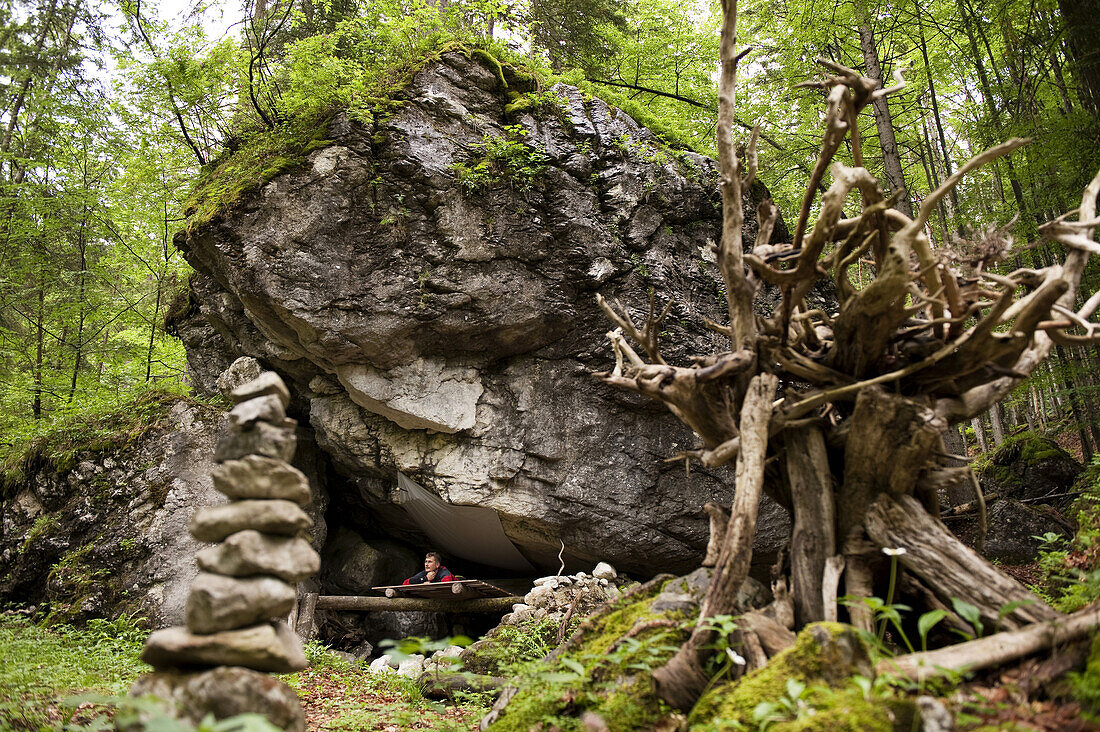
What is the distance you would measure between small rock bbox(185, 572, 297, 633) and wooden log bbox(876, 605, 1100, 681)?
295cm

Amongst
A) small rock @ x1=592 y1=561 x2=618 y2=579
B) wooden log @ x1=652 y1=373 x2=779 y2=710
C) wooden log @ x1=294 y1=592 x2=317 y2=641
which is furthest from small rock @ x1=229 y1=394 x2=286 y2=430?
wooden log @ x1=294 y1=592 x2=317 y2=641

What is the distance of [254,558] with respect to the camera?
3.13 meters

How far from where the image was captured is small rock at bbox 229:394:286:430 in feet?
11.0

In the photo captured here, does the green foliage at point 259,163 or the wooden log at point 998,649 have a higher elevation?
the green foliage at point 259,163

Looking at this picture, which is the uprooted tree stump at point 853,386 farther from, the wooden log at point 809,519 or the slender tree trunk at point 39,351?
the slender tree trunk at point 39,351

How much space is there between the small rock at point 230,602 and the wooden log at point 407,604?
20.6ft

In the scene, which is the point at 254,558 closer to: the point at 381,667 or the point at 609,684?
the point at 609,684

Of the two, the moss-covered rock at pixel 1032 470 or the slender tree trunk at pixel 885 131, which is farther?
the slender tree trunk at pixel 885 131

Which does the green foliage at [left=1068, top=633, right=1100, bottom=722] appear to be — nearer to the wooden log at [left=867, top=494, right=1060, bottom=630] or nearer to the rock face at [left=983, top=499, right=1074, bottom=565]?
the wooden log at [left=867, top=494, right=1060, bottom=630]

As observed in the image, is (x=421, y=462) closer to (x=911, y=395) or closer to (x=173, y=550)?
(x=173, y=550)

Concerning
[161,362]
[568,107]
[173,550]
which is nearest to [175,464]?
[173,550]

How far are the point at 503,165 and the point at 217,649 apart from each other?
677 cm

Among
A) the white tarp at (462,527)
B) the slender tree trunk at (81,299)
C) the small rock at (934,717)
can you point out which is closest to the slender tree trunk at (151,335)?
the slender tree trunk at (81,299)

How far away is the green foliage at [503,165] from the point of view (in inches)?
319
